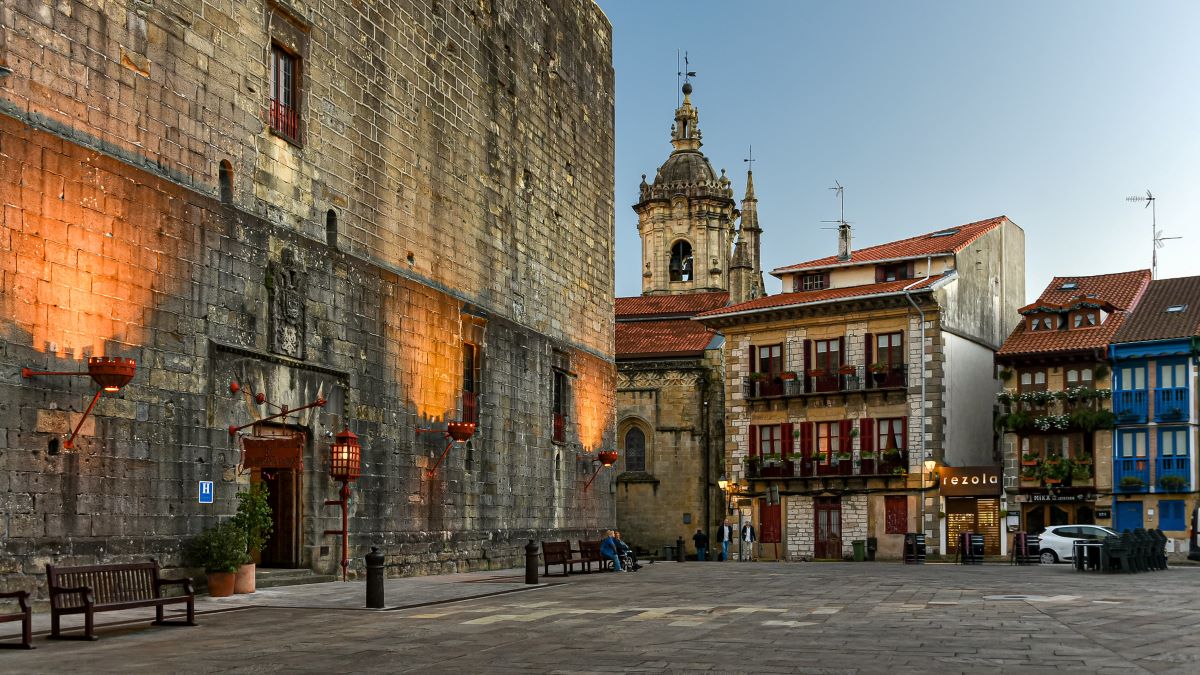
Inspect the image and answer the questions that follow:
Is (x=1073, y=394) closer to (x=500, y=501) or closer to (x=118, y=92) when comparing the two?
(x=500, y=501)

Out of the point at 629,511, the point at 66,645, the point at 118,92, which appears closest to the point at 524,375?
the point at 118,92

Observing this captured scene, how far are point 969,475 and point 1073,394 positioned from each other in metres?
4.29

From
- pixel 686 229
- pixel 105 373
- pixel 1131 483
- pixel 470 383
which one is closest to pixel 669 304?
pixel 686 229

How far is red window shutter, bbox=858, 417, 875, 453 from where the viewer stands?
45.8 meters

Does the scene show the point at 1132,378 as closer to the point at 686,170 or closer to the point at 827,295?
the point at 827,295

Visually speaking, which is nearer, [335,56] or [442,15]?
[335,56]

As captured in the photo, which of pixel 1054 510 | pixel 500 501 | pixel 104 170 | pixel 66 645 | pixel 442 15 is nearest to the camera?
pixel 66 645

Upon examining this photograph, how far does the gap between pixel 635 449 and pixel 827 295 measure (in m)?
13.4

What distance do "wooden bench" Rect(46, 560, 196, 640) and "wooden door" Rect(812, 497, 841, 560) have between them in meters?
33.8

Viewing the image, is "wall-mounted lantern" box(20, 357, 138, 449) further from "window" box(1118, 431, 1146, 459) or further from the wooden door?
"window" box(1118, 431, 1146, 459)

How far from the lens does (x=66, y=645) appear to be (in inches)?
509

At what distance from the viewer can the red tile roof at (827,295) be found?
150 feet

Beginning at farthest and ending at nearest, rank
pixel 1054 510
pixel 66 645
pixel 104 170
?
pixel 1054 510
pixel 104 170
pixel 66 645

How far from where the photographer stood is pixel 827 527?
46.6 m
